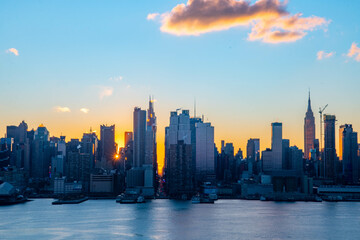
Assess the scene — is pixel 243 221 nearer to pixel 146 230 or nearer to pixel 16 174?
pixel 146 230

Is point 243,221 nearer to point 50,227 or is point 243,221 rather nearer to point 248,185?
point 50,227

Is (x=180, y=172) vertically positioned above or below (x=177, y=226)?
above

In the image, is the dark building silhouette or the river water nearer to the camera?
the river water

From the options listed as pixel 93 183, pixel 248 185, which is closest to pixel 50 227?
pixel 93 183

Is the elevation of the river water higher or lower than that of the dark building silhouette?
lower

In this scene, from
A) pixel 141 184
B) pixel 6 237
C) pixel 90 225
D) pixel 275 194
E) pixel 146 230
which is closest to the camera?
pixel 6 237

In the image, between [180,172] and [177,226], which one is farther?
[180,172]

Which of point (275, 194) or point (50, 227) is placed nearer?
point (50, 227)

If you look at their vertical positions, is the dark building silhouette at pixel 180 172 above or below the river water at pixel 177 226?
above

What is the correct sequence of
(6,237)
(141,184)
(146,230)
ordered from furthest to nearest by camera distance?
Answer: 1. (141,184)
2. (146,230)
3. (6,237)

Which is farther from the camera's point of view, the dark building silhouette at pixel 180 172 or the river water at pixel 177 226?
the dark building silhouette at pixel 180 172
